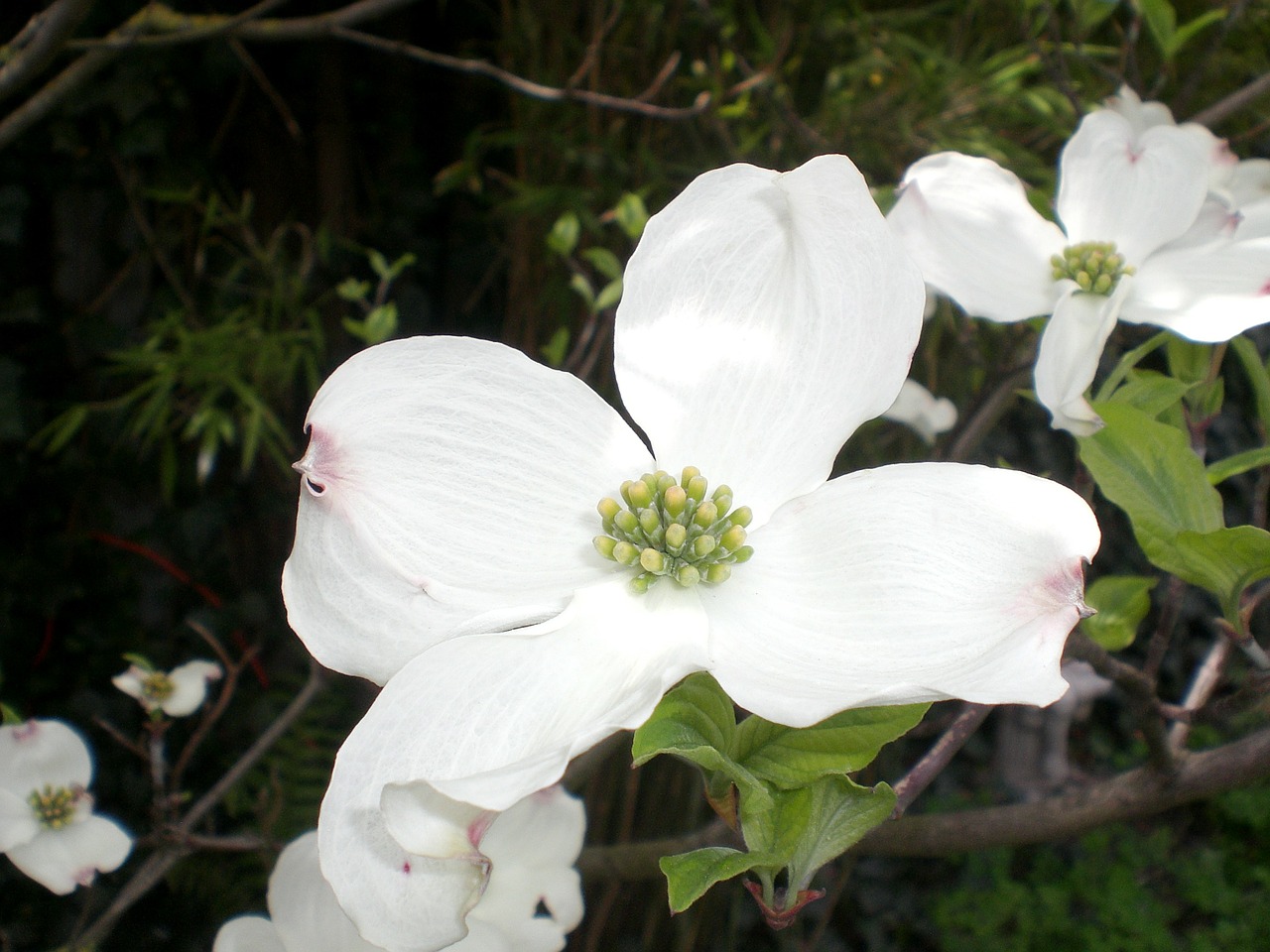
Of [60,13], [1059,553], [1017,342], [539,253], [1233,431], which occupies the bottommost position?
[1233,431]

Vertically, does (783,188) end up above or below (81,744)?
above

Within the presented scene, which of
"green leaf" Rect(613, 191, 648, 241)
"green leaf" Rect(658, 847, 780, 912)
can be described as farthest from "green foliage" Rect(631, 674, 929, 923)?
"green leaf" Rect(613, 191, 648, 241)

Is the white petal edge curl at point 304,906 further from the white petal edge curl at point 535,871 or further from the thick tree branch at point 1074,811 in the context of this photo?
the thick tree branch at point 1074,811

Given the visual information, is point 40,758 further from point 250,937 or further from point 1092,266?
point 1092,266

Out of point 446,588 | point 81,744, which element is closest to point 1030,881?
point 81,744

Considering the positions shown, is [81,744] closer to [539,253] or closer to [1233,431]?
[539,253]

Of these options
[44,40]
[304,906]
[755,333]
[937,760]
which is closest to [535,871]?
[304,906]
